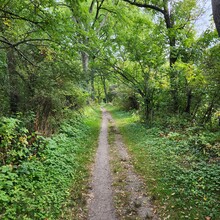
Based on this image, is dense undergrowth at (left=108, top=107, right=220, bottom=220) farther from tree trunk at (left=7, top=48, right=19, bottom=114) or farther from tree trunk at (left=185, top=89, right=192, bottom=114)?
tree trunk at (left=7, top=48, right=19, bottom=114)

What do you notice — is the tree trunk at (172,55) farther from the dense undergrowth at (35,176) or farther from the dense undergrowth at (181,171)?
the dense undergrowth at (35,176)

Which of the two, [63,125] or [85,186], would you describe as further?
[63,125]

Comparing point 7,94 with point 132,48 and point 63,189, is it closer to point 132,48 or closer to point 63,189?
point 63,189

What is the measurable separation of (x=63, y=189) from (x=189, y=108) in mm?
9253

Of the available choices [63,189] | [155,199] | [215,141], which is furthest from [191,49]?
[63,189]

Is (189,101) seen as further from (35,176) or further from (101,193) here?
(35,176)

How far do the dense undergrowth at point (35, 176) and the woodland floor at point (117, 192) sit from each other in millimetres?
483

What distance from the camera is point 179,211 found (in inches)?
165

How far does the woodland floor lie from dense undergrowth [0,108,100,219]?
48 cm

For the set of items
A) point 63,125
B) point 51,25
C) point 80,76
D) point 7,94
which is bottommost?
point 63,125

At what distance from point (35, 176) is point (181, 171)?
399 centimetres

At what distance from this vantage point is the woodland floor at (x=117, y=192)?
4.34 m

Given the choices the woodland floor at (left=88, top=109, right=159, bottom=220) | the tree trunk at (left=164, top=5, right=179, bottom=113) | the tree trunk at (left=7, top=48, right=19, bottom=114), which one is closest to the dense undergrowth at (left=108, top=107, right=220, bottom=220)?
the woodland floor at (left=88, top=109, right=159, bottom=220)

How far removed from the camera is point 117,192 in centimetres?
521
